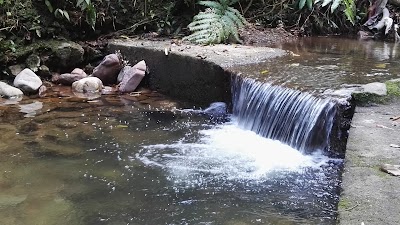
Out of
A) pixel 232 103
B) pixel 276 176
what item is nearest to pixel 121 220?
pixel 276 176

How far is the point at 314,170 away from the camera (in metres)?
3.95

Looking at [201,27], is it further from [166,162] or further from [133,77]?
[166,162]

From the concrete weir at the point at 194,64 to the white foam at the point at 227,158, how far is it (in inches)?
42.4

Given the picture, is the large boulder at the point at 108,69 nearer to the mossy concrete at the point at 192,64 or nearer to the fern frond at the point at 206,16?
the mossy concrete at the point at 192,64

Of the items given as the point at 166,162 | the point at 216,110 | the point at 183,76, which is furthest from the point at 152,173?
the point at 183,76

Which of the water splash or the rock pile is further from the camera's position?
the rock pile

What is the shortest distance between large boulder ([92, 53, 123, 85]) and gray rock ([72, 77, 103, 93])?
251mm

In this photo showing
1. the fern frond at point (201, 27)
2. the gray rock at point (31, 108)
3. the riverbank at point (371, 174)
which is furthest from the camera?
the fern frond at point (201, 27)

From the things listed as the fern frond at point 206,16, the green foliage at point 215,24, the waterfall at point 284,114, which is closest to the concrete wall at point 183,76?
the waterfall at point 284,114

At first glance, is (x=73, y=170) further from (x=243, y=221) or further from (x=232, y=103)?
(x=232, y=103)

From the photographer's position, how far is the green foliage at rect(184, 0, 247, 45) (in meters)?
7.17

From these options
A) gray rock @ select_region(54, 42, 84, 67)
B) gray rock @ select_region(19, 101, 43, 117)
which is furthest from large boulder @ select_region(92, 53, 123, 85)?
gray rock @ select_region(19, 101, 43, 117)

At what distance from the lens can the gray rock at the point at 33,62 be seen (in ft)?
22.9

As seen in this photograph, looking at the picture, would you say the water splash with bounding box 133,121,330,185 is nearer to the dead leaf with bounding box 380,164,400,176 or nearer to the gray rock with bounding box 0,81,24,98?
the dead leaf with bounding box 380,164,400,176
